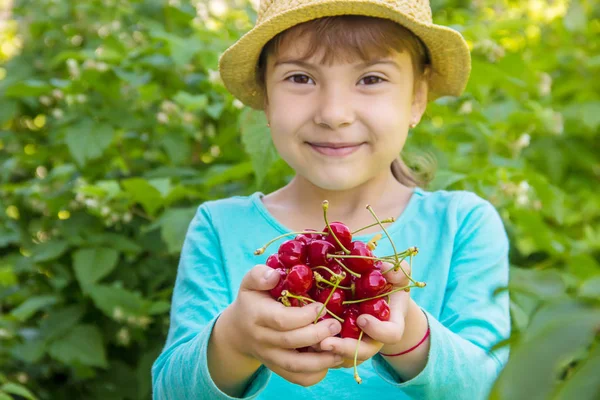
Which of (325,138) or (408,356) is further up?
(325,138)

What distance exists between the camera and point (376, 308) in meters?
1.46

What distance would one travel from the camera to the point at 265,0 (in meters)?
Result: 2.16

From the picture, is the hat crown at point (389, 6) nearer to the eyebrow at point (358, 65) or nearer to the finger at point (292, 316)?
the eyebrow at point (358, 65)

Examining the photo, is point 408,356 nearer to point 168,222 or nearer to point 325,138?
point 325,138

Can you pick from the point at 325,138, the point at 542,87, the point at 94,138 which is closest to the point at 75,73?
the point at 94,138

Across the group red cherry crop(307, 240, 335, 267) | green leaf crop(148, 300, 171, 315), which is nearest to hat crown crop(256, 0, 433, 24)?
red cherry crop(307, 240, 335, 267)

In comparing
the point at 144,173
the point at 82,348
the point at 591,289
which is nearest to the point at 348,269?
the point at 591,289

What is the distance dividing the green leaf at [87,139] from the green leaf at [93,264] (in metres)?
0.36

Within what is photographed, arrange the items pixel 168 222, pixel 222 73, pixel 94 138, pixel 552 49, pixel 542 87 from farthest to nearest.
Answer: pixel 552 49 → pixel 542 87 → pixel 94 138 → pixel 168 222 → pixel 222 73

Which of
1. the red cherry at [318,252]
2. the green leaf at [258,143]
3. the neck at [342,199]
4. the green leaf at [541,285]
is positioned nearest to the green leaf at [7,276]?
the green leaf at [258,143]

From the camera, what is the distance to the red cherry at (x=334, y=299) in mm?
1456

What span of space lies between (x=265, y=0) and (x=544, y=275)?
1.40 m

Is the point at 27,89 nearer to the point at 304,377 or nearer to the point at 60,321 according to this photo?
the point at 60,321

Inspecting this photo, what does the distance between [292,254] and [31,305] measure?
2129 mm
